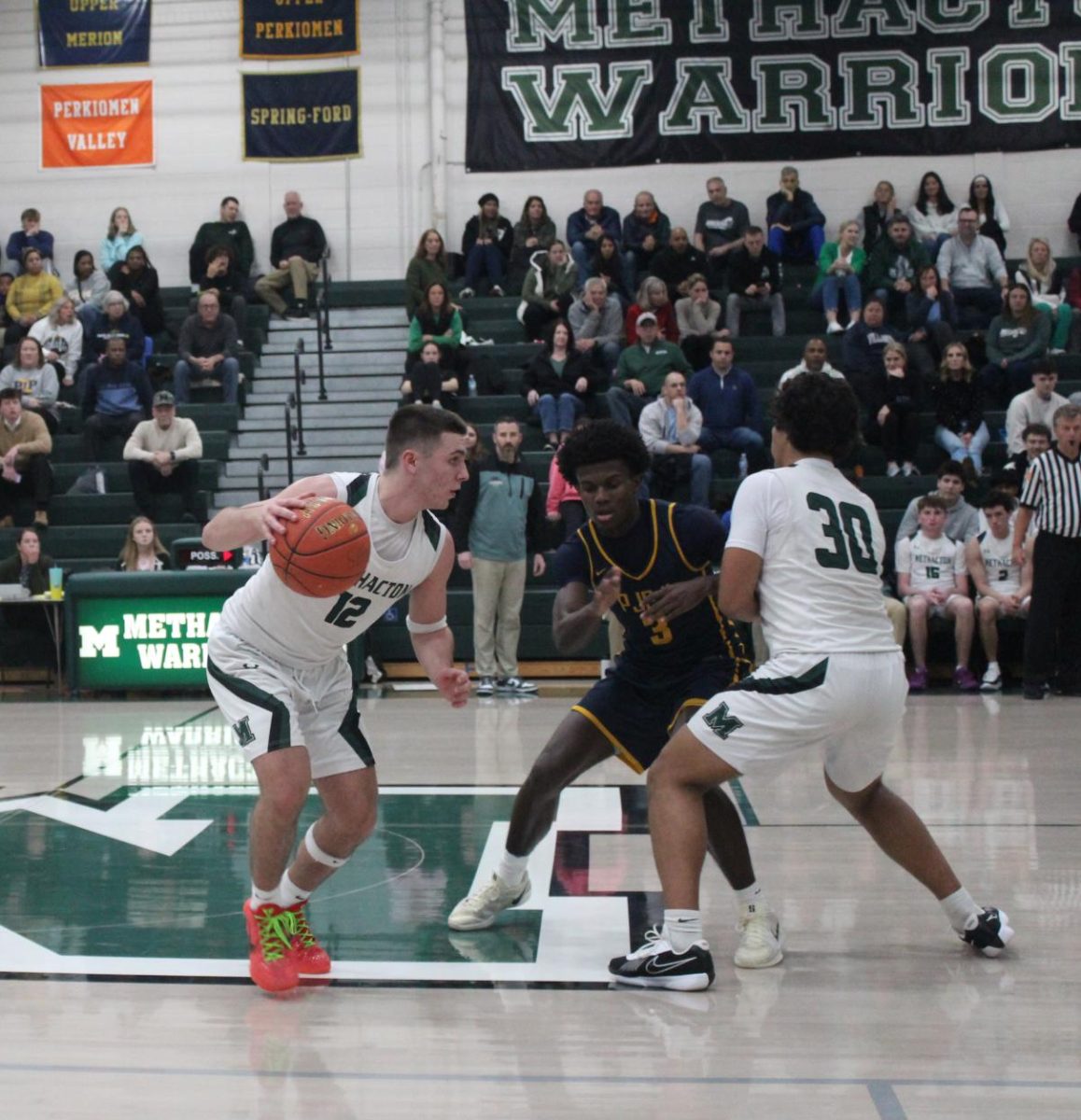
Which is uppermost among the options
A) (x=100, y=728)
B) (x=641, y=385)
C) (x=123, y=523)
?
(x=641, y=385)

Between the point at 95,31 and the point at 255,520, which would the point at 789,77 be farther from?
the point at 255,520

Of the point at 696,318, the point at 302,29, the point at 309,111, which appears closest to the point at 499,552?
the point at 696,318

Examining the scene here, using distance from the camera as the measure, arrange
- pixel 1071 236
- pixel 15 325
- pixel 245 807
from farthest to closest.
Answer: pixel 1071 236, pixel 15 325, pixel 245 807

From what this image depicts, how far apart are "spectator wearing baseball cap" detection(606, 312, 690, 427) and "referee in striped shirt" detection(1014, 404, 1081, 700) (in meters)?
3.63

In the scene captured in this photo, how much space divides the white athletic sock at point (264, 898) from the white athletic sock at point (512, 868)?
2.53ft

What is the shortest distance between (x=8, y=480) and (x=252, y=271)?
503cm

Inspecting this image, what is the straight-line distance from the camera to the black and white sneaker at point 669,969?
157 inches

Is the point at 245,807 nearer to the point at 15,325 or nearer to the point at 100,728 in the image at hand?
the point at 100,728

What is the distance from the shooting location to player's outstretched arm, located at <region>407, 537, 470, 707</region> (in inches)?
171

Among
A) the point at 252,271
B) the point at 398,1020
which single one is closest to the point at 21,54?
the point at 252,271

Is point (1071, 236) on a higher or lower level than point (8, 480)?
higher

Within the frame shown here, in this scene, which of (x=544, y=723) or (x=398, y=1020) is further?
(x=544, y=723)

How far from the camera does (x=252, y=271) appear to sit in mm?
16797

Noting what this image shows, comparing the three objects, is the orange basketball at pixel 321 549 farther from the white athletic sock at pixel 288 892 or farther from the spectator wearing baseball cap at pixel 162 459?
the spectator wearing baseball cap at pixel 162 459
